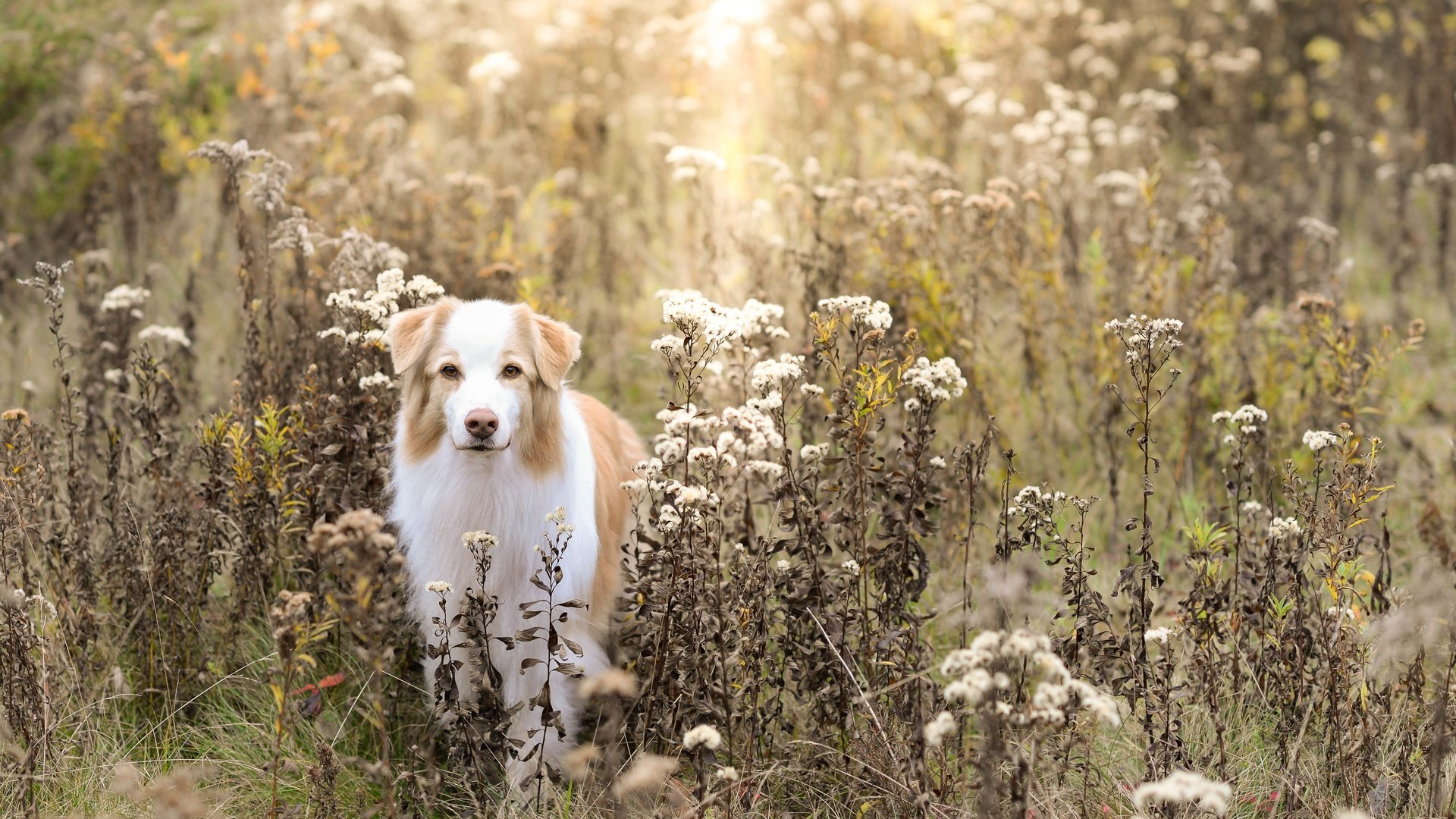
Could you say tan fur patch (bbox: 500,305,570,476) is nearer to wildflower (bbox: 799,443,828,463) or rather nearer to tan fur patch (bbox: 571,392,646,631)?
tan fur patch (bbox: 571,392,646,631)

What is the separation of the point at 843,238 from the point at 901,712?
8.34 ft

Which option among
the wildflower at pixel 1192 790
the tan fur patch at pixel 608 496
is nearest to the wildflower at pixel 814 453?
the tan fur patch at pixel 608 496

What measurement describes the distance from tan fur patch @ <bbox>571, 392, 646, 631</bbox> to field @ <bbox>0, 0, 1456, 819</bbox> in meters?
0.14

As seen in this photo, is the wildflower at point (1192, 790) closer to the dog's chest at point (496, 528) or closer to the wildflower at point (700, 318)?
the wildflower at point (700, 318)

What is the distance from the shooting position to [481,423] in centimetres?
298

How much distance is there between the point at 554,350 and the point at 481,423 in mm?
431

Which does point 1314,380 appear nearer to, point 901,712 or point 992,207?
point 992,207

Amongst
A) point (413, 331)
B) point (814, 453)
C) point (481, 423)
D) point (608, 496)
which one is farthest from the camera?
point (608, 496)

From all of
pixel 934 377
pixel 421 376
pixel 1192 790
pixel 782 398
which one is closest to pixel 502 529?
pixel 421 376

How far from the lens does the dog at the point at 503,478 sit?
3.22 meters

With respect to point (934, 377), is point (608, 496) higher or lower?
lower

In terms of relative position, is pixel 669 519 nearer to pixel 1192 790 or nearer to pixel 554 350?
pixel 554 350

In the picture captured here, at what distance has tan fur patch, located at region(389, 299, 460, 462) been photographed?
128 inches

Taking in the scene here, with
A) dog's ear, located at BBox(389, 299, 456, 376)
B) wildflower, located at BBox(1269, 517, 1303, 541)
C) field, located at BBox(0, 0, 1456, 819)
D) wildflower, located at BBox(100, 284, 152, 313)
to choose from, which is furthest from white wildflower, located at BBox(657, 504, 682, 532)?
wildflower, located at BBox(100, 284, 152, 313)
